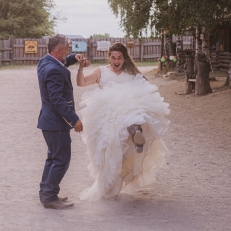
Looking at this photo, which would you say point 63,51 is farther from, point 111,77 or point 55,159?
point 55,159

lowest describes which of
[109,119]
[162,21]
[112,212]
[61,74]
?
[112,212]

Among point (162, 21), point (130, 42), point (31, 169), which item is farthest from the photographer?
point (130, 42)

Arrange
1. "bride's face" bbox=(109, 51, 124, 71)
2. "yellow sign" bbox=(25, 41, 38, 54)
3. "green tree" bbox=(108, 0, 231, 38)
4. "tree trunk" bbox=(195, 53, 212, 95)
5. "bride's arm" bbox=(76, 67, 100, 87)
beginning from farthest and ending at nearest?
"yellow sign" bbox=(25, 41, 38, 54), "tree trunk" bbox=(195, 53, 212, 95), "green tree" bbox=(108, 0, 231, 38), "bride's face" bbox=(109, 51, 124, 71), "bride's arm" bbox=(76, 67, 100, 87)

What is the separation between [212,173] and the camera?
8.09 metres

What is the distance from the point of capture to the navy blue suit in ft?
19.3

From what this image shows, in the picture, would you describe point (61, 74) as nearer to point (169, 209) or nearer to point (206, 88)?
point (169, 209)

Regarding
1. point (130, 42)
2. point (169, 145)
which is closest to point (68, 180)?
point (169, 145)

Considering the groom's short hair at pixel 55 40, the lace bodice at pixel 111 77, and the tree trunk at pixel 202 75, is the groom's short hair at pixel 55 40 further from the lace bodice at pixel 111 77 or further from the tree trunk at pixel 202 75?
the tree trunk at pixel 202 75

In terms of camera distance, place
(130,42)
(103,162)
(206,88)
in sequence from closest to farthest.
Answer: (103,162)
(206,88)
(130,42)

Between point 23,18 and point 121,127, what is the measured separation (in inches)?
1508

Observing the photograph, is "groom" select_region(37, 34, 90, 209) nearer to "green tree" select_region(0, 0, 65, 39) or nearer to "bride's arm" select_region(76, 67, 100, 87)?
"bride's arm" select_region(76, 67, 100, 87)

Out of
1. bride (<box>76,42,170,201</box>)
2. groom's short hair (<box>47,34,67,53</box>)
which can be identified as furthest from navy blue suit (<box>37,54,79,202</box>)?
bride (<box>76,42,170,201</box>)

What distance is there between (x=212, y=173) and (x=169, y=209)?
205cm

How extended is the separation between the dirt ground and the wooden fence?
2700 cm
